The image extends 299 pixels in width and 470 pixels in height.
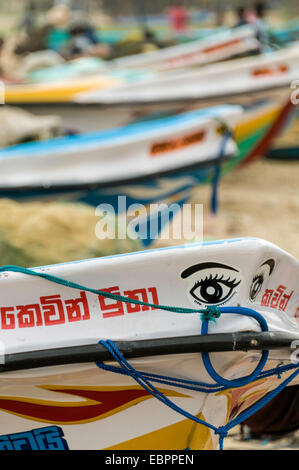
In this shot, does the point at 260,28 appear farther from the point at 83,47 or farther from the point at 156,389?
the point at 156,389

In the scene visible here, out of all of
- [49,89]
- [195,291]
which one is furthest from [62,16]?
[195,291]

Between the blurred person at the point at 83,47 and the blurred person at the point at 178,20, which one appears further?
the blurred person at the point at 178,20

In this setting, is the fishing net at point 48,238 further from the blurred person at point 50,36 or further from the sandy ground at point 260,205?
the blurred person at point 50,36

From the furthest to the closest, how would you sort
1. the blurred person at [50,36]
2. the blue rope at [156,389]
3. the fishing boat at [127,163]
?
1. the blurred person at [50,36]
2. the fishing boat at [127,163]
3. the blue rope at [156,389]

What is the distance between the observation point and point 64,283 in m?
2.10

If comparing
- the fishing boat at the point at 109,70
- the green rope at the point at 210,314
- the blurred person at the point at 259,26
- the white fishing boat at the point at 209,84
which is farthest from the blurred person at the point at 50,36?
the green rope at the point at 210,314

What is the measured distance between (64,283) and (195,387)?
53cm

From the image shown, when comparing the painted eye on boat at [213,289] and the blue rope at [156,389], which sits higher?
the painted eye on boat at [213,289]

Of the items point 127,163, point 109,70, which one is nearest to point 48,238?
point 127,163

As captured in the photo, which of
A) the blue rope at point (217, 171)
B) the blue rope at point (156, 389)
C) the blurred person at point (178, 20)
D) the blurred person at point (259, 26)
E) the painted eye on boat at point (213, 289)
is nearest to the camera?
the blue rope at point (156, 389)

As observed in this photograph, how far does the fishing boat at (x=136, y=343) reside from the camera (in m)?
2.09

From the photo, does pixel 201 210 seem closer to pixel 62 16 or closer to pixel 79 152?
pixel 79 152

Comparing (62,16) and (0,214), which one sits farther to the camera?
(62,16)

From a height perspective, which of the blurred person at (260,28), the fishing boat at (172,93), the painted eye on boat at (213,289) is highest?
the blurred person at (260,28)
